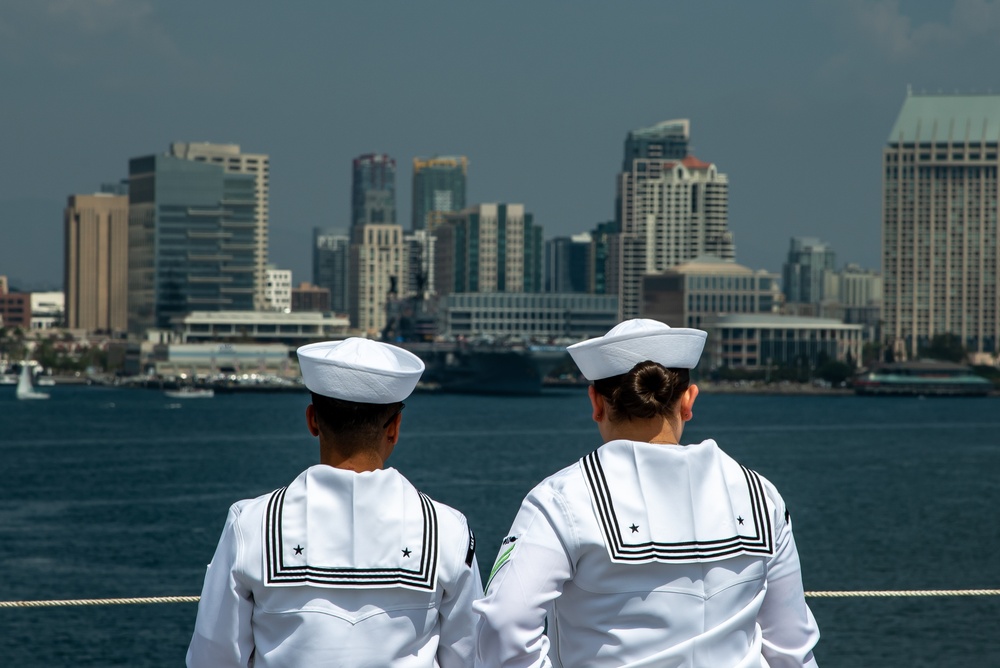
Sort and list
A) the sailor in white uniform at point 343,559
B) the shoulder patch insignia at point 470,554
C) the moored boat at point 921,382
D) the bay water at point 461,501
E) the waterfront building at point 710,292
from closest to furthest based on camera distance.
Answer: the sailor in white uniform at point 343,559
the shoulder patch insignia at point 470,554
the bay water at point 461,501
the moored boat at point 921,382
the waterfront building at point 710,292

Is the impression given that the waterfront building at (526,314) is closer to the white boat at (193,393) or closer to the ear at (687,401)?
the white boat at (193,393)

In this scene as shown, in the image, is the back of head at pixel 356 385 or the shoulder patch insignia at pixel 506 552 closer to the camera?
the shoulder patch insignia at pixel 506 552

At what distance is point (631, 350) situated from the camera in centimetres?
320

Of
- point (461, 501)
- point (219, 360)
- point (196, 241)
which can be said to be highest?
point (196, 241)

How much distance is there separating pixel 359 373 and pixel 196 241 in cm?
17500

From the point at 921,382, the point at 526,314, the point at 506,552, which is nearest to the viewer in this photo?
the point at 506,552

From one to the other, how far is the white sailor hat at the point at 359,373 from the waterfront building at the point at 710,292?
16816 cm

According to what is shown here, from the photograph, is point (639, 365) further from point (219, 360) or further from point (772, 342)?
point (772, 342)

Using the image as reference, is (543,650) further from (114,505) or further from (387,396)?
(114,505)

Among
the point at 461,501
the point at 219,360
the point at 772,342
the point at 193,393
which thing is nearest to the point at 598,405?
the point at 461,501

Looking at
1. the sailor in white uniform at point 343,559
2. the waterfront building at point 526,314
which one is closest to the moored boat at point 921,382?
the waterfront building at point 526,314

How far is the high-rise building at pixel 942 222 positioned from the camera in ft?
584

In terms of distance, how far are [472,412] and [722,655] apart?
88.5 m

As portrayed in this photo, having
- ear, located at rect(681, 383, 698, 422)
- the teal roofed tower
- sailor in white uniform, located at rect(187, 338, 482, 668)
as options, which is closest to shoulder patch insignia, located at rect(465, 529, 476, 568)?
sailor in white uniform, located at rect(187, 338, 482, 668)
